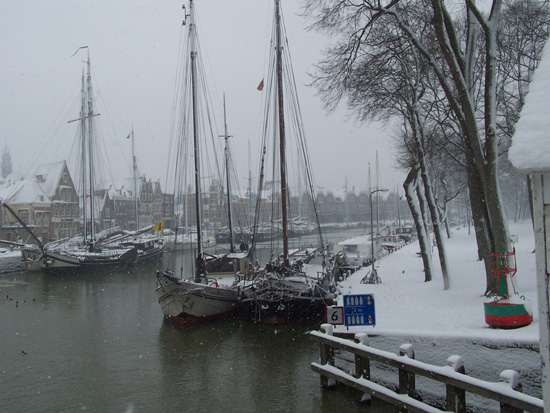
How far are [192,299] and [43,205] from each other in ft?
181

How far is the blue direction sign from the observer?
11.5 metres

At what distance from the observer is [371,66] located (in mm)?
18156

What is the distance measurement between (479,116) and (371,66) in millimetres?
9551

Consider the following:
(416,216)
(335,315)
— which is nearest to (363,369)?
(335,315)

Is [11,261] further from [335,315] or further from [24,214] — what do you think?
[335,315]

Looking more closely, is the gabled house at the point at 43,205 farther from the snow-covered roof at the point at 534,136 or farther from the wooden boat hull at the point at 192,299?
the snow-covered roof at the point at 534,136

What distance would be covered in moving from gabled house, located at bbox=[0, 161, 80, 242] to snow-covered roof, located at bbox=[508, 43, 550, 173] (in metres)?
65.8

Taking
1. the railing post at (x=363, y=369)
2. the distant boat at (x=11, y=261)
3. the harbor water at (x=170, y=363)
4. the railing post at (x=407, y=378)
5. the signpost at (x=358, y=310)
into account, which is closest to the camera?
the railing post at (x=407, y=378)

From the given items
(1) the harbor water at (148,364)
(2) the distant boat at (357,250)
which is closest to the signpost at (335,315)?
(1) the harbor water at (148,364)

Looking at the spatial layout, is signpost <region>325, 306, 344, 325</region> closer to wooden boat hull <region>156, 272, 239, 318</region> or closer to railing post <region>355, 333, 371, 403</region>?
railing post <region>355, 333, 371, 403</region>

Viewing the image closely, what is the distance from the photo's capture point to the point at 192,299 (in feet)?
70.5

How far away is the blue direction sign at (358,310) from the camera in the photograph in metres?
11.5

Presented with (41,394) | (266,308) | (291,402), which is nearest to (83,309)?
(266,308)

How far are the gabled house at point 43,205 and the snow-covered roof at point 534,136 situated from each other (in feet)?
216
